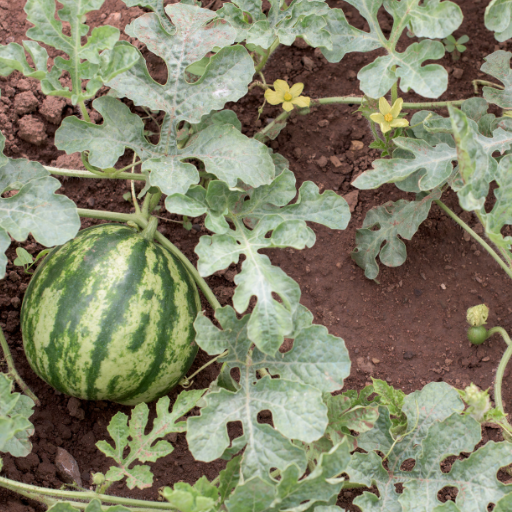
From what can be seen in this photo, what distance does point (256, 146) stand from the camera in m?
2.27

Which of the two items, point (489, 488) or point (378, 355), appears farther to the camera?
point (378, 355)

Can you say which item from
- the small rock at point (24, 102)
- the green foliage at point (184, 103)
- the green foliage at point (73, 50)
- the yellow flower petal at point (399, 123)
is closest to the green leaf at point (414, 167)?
the yellow flower petal at point (399, 123)

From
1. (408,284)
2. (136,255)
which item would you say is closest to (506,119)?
(408,284)

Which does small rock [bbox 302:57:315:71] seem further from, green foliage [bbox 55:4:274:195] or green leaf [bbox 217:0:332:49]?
green foliage [bbox 55:4:274:195]

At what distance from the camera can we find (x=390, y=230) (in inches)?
110

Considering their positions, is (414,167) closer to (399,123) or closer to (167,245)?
(399,123)

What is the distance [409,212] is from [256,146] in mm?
886

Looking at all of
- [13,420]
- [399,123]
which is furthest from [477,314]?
[13,420]

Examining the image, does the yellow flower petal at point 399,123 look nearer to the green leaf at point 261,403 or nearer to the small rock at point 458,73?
the small rock at point 458,73

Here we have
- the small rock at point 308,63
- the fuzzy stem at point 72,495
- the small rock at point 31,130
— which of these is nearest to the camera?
the fuzzy stem at point 72,495

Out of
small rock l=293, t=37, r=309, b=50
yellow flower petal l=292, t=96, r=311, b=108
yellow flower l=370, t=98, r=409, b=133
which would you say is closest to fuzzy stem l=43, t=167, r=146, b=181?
yellow flower petal l=292, t=96, r=311, b=108

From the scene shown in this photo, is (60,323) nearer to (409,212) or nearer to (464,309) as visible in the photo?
(409,212)

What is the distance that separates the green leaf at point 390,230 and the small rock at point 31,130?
1.63m

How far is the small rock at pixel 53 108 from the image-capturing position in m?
2.97
